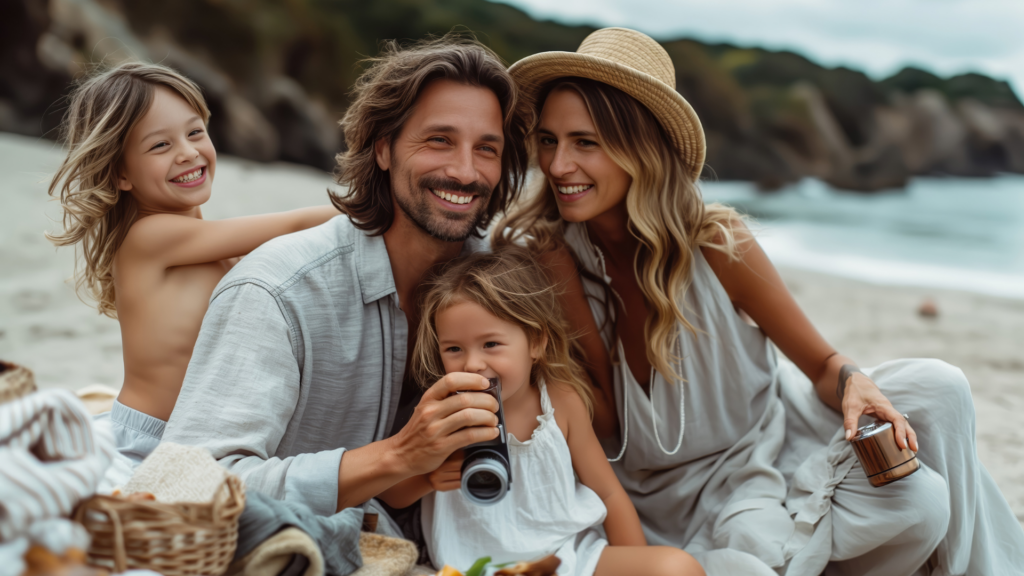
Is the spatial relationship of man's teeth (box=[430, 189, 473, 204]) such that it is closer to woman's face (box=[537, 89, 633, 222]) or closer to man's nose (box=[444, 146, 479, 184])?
man's nose (box=[444, 146, 479, 184])

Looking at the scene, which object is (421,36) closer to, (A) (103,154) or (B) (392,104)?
(B) (392,104)

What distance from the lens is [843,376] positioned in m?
2.47

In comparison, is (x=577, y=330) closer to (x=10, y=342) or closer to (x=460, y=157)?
(x=460, y=157)

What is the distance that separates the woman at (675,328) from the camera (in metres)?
2.48

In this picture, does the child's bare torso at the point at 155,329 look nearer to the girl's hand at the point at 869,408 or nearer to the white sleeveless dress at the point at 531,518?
the white sleeveless dress at the point at 531,518

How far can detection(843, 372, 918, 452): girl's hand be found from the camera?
2119 mm

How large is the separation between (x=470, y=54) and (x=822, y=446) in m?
1.96

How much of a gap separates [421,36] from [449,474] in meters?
16.6

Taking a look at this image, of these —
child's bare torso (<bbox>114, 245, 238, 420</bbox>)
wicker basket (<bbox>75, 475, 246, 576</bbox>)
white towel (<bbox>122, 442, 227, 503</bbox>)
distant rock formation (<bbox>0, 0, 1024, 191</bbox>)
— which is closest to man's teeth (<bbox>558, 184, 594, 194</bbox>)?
child's bare torso (<bbox>114, 245, 238, 420</bbox>)

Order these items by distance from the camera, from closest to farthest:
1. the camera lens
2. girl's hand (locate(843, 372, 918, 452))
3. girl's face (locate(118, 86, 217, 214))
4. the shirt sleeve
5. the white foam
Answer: the camera lens → the shirt sleeve → girl's hand (locate(843, 372, 918, 452)) → girl's face (locate(118, 86, 217, 214)) → the white foam

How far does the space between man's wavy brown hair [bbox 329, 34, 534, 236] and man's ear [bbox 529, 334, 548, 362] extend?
1.94 ft

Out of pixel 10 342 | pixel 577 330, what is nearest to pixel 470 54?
pixel 577 330

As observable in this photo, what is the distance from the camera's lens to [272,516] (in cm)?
160

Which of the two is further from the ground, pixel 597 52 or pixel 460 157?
pixel 597 52
